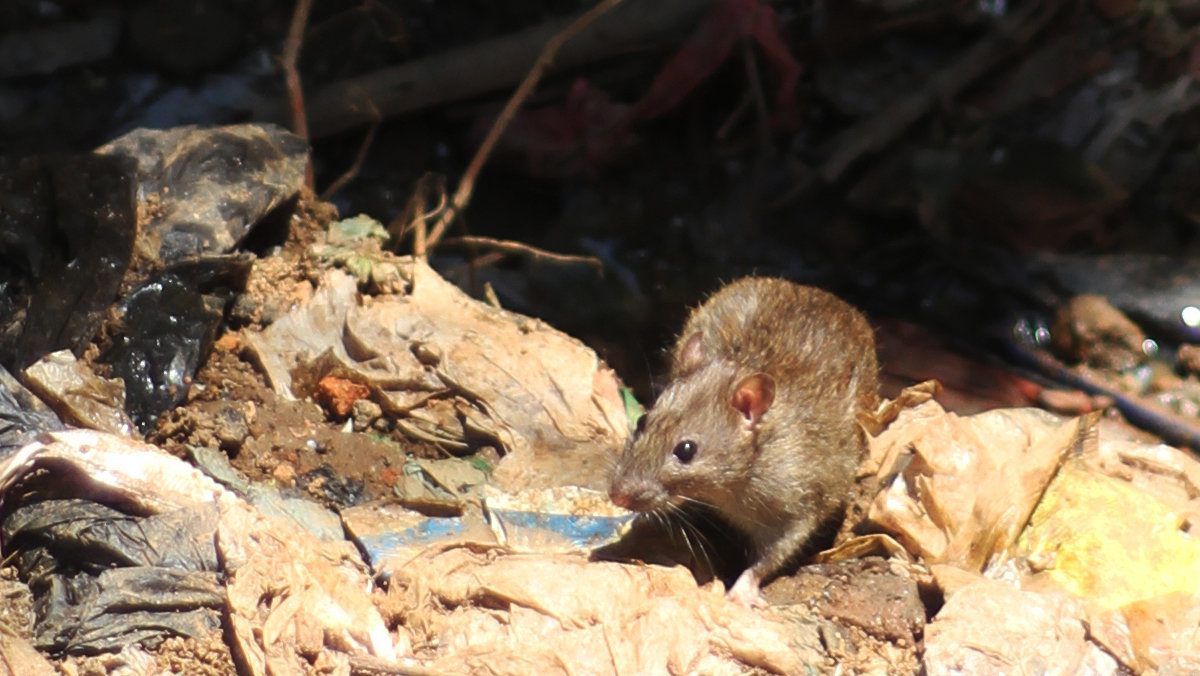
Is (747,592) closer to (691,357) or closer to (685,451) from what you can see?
(685,451)

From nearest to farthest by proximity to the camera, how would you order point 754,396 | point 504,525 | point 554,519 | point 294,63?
point 504,525 < point 554,519 < point 754,396 < point 294,63

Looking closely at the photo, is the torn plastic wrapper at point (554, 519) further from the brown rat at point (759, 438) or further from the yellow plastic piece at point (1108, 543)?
the yellow plastic piece at point (1108, 543)

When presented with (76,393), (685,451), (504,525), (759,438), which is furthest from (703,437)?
(76,393)

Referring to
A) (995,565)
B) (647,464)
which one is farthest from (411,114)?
(995,565)

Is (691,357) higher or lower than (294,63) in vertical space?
lower

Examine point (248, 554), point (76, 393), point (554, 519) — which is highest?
point (76, 393)

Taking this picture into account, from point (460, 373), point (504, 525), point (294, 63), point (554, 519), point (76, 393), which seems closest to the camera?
point (76, 393)

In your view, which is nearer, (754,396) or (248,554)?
(248,554)

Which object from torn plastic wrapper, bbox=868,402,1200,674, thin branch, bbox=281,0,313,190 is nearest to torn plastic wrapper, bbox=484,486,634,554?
torn plastic wrapper, bbox=868,402,1200,674
